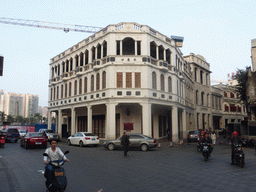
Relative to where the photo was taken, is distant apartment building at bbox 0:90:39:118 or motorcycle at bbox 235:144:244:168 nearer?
motorcycle at bbox 235:144:244:168

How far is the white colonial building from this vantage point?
24.9 m

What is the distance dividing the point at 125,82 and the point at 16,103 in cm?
12336

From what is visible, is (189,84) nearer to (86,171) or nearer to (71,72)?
(71,72)

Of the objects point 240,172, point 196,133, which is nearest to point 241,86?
point 196,133

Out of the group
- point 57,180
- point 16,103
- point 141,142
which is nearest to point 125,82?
point 141,142

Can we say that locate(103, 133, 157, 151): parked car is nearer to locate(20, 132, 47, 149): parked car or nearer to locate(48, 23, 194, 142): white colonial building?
locate(48, 23, 194, 142): white colonial building

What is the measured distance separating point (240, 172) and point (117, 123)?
19.9 meters

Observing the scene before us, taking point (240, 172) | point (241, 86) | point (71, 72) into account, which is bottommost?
point (240, 172)

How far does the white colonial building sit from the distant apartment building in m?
113

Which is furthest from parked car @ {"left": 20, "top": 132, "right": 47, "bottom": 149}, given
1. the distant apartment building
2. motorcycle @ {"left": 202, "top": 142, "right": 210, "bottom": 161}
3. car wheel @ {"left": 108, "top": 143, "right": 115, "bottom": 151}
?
the distant apartment building

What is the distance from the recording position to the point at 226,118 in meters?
53.7

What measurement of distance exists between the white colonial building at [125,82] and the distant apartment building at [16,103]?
371 ft

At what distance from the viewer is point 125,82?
25.2m

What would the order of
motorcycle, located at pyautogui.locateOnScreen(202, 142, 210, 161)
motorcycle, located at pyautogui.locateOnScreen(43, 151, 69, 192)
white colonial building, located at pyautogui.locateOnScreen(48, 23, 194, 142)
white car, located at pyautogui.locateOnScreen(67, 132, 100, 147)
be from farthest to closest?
white colonial building, located at pyautogui.locateOnScreen(48, 23, 194, 142) → white car, located at pyautogui.locateOnScreen(67, 132, 100, 147) → motorcycle, located at pyautogui.locateOnScreen(202, 142, 210, 161) → motorcycle, located at pyautogui.locateOnScreen(43, 151, 69, 192)
